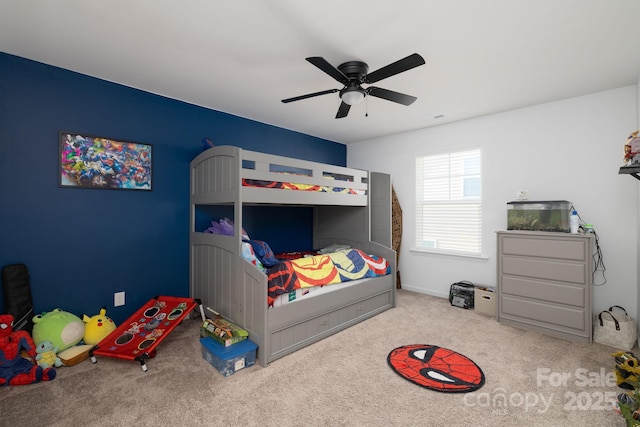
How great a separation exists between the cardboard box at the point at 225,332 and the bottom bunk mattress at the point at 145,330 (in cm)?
31

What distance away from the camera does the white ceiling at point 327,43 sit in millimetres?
1761

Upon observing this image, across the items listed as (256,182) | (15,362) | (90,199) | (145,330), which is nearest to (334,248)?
(256,182)

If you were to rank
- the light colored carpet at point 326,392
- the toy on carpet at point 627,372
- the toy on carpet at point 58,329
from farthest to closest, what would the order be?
the toy on carpet at point 58,329
the toy on carpet at point 627,372
the light colored carpet at point 326,392

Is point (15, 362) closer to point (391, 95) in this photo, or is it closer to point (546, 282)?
point (391, 95)

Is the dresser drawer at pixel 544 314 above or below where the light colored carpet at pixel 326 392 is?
above

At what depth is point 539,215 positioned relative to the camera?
3117mm

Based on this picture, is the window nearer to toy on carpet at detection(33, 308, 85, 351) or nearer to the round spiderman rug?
the round spiderman rug

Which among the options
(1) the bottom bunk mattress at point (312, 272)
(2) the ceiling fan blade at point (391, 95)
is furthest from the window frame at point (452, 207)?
(2) the ceiling fan blade at point (391, 95)

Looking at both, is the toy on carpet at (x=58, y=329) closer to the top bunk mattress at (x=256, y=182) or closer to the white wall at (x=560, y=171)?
the top bunk mattress at (x=256, y=182)

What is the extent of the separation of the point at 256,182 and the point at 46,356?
211 centimetres

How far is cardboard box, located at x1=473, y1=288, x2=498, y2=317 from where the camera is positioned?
3414 millimetres

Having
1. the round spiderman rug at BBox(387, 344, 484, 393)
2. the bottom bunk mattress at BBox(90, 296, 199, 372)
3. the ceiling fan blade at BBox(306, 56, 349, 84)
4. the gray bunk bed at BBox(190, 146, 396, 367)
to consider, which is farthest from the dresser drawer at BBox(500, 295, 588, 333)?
the bottom bunk mattress at BBox(90, 296, 199, 372)

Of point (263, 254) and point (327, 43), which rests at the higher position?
point (327, 43)

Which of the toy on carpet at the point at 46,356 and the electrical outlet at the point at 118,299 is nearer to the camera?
the toy on carpet at the point at 46,356
